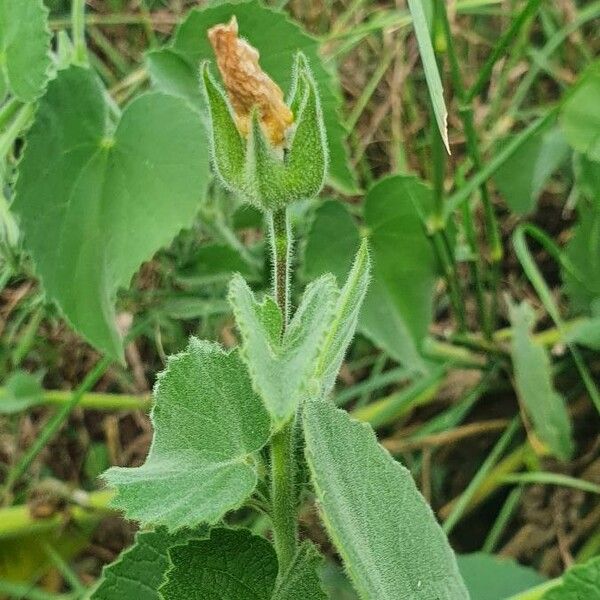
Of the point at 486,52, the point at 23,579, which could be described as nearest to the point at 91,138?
the point at 23,579

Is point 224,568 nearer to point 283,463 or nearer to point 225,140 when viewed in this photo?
point 283,463

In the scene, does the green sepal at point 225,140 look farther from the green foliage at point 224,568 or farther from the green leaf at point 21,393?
the green leaf at point 21,393

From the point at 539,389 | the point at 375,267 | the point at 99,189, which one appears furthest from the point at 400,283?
the point at 99,189

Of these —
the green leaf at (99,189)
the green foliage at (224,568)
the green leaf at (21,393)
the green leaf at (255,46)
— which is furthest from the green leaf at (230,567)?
the green leaf at (21,393)

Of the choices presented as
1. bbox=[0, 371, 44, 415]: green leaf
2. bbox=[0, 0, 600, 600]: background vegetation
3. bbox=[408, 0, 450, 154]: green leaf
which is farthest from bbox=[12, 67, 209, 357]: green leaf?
bbox=[0, 371, 44, 415]: green leaf

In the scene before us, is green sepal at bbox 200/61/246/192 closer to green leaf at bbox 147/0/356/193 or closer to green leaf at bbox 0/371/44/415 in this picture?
green leaf at bbox 147/0/356/193

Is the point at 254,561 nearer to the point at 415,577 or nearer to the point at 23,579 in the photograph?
the point at 415,577
